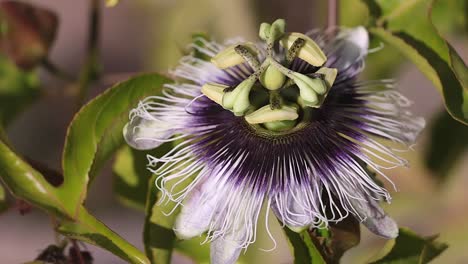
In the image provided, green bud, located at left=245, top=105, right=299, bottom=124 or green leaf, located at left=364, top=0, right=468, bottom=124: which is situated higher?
green leaf, located at left=364, top=0, right=468, bottom=124

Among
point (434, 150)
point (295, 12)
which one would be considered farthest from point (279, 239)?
point (295, 12)

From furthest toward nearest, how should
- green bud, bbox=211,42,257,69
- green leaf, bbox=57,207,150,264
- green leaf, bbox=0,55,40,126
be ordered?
green leaf, bbox=0,55,40,126 → green bud, bbox=211,42,257,69 → green leaf, bbox=57,207,150,264

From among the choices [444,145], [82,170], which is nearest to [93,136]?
[82,170]

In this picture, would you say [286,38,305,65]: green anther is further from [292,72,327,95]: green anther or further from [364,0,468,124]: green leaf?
[364,0,468,124]: green leaf

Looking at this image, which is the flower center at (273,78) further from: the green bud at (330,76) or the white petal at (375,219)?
the white petal at (375,219)

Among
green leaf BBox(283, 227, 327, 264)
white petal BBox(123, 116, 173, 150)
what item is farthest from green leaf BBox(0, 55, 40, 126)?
green leaf BBox(283, 227, 327, 264)

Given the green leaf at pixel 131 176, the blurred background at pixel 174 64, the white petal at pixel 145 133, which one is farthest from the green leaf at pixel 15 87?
the white petal at pixel 145 133
